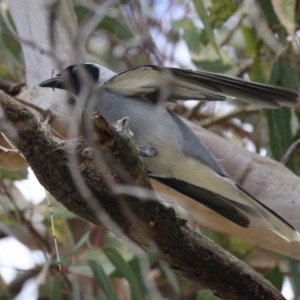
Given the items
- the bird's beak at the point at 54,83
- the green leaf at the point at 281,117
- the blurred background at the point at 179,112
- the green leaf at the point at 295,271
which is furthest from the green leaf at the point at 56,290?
A: the green leaf at the point at 281,117

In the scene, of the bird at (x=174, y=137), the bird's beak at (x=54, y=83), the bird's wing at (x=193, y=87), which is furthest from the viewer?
the bird's beak at (x=54, y=83)

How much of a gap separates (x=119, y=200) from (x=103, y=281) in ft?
2.72

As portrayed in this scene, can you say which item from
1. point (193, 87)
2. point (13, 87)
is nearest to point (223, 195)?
point (193, 87)

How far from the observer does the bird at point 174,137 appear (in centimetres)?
194

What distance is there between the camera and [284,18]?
2312 mm

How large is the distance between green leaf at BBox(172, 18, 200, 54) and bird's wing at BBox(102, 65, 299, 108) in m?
1.00

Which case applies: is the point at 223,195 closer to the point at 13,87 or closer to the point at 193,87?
the point at 193,87

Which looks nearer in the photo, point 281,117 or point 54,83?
point 54,83

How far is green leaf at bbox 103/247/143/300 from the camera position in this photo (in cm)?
237

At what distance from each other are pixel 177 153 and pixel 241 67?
4.71 ft

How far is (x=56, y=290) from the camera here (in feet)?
7.75

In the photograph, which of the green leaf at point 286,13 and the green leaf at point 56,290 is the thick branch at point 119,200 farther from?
the green leaf at point 286,13

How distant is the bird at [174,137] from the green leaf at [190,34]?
2.88 feet

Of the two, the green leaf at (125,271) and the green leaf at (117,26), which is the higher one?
the green leaf at (117,26)
